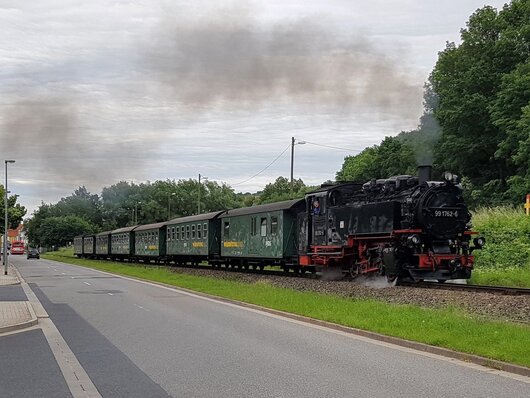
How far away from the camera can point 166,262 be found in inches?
1955

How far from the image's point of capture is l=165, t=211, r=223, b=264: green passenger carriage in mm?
37866

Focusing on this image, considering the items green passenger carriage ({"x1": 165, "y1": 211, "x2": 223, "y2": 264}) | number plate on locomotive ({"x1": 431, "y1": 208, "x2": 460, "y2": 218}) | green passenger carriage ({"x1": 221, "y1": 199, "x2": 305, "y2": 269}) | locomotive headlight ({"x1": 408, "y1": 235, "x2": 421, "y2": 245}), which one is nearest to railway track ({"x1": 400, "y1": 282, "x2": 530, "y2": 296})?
locomotive headlight ({"x1": 408, "y1": 235, "x2": 421, "y2": 245})

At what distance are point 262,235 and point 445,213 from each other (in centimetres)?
1150

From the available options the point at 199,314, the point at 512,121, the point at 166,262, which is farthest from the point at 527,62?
the point at 199,314

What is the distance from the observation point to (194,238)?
40.6m

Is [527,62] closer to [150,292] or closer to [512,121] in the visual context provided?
[512,121]

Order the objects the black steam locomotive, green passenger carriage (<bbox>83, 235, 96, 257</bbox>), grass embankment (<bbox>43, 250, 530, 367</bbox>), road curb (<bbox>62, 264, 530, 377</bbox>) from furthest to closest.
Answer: green passenger carriage (<bbox>83, 235, 96, 257</bbox>), the black steam locomotive, grass embankment (<bbox>43, 250, 530, 367</bbox>), road curb (<bbox>62, 264, 530, 377</bbox>)

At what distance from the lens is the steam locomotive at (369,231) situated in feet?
68.3

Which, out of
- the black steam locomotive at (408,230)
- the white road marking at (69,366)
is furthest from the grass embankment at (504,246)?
the white road marking at (69,366)

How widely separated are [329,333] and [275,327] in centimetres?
134

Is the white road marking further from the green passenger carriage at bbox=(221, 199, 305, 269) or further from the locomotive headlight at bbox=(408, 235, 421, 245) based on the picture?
the green passenger carriage at bbox=(221, 199, 305, 269)

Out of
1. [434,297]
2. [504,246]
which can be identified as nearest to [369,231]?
[434,297]

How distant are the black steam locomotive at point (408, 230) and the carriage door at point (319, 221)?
1252 mm

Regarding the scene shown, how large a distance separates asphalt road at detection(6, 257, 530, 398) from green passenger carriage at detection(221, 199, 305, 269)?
12.9m
